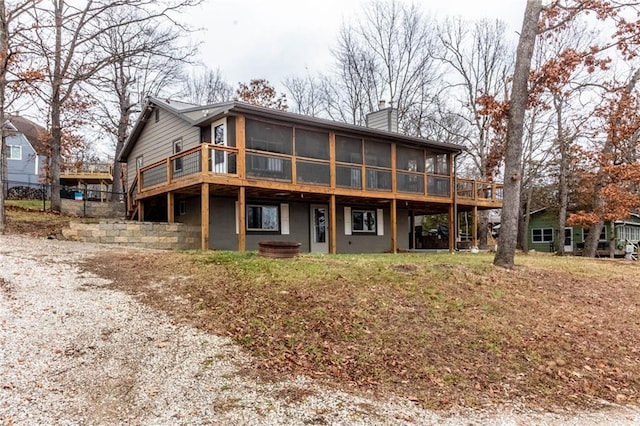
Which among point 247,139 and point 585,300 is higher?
point 247,139

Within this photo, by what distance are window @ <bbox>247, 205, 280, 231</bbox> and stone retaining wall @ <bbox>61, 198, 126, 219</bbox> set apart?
8.37m

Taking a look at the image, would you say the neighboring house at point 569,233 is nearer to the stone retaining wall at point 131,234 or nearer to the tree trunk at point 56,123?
the stone retaining wall at point 131,234

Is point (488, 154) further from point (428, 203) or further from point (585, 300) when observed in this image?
point (585, 300)

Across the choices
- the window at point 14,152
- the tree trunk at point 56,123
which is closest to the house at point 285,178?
the tree trunk at point 56,123

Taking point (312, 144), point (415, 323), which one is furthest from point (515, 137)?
point (312, 144)

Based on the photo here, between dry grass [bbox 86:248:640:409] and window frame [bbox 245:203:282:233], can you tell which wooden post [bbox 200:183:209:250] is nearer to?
dry grass [bbox 86:248:640:409]

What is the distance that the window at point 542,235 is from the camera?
33219 mm

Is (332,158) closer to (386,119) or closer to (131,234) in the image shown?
(386,119)

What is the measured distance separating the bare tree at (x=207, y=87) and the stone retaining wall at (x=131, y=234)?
1035 inches

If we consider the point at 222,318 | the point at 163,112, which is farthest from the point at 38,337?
the point at 163,112

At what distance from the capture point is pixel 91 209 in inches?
785

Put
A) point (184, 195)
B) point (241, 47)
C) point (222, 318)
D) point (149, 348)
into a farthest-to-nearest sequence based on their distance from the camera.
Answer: point (241, 47) < point (184, 195) < point (222, 318) < point (149, 348)

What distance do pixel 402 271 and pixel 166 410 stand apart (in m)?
6.24

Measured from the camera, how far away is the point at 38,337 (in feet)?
17.0
